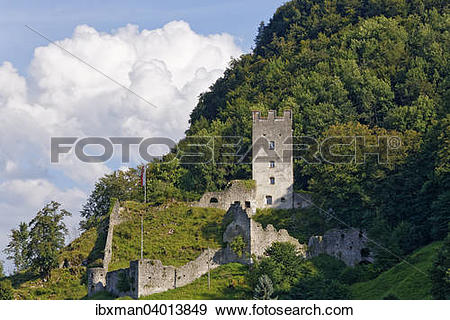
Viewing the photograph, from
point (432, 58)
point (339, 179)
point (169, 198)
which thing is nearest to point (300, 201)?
point (339, 179)

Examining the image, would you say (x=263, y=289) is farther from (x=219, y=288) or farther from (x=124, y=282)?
(x=124, y=282)

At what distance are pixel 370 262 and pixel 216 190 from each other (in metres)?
20.7

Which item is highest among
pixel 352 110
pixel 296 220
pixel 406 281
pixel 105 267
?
pixel 352 110

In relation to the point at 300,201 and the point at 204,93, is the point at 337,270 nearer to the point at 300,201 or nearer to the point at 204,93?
the point at 300,201

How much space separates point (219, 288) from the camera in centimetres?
6238

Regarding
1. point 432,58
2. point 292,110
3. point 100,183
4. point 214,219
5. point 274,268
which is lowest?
point 274,268

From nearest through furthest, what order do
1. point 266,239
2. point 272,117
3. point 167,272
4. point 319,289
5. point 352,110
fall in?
point 319,289, point 167,272, point 266,239, point 272,117, point 352,110

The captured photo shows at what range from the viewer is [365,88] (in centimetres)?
9062

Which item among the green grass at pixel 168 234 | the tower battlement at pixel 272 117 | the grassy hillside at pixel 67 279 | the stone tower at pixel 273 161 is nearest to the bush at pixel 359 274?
the green grass at pixel 168 234

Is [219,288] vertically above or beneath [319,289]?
above

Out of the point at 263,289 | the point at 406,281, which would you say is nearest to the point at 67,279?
the point at 263,289

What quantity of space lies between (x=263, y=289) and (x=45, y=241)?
20.1m

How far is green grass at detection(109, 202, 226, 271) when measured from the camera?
69381mm

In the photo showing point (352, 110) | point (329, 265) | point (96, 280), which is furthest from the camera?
point (352, 110)
